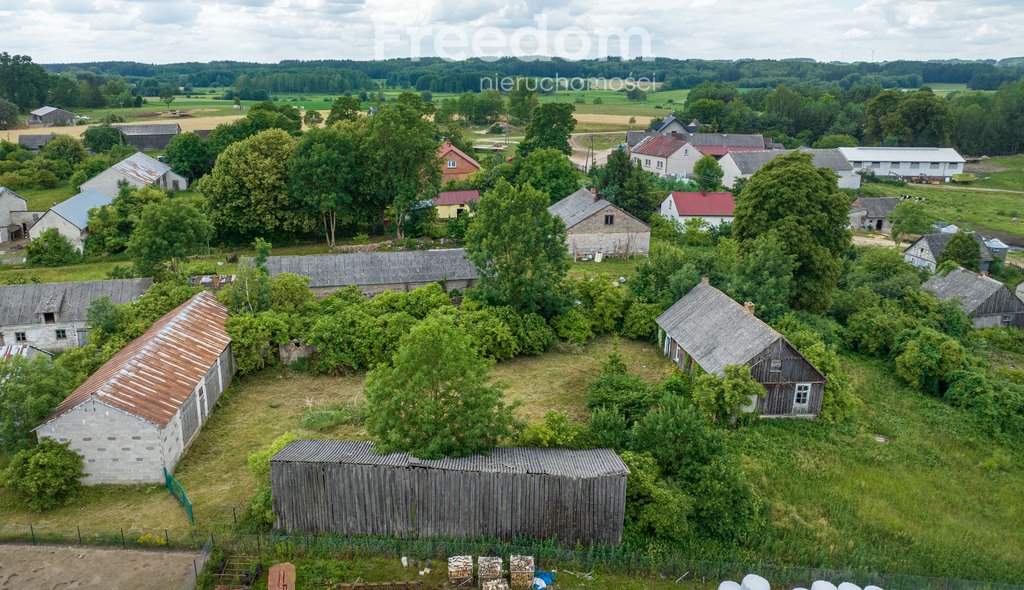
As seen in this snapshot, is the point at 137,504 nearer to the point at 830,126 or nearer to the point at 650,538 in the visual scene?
the point at 650,538

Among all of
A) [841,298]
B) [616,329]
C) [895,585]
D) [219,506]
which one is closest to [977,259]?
[841,298]

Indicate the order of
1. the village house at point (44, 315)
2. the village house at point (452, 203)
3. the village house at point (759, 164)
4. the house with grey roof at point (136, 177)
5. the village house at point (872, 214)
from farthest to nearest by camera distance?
the village house at point (759, 164), the village house at point (872, 214), the house with grey roof at point (136, 177), the village house at point (452, 203), the village house at point (44, 315)

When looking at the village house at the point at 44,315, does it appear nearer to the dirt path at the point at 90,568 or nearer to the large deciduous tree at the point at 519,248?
the dirt path at the point at 90,568

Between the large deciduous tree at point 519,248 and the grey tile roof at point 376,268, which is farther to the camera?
the grey tile roof at point 376,268

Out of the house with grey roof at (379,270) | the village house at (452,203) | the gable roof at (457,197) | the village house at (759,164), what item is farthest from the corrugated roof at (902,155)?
the house with grey roof at (379,270)

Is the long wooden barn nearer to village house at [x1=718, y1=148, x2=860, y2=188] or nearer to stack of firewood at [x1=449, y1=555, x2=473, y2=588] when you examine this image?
stack of firewood at [x1=449, y1=555, x2=473, y2=588]

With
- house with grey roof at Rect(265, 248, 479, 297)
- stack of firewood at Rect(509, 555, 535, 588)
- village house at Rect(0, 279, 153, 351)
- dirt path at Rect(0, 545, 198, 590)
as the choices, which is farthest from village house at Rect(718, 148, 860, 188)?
dirt path at Rect(0, 545, 198, 590)

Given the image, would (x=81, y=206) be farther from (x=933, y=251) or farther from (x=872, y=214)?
(x=872, y=214)

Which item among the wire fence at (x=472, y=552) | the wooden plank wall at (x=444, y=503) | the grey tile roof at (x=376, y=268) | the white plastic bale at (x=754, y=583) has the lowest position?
the wire fence at (x=472, y=552)
